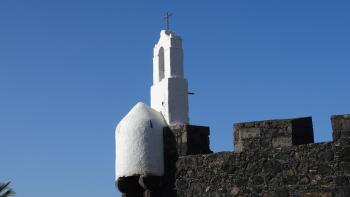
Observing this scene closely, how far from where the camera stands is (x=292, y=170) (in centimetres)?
937

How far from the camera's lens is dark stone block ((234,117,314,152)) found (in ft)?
31.8

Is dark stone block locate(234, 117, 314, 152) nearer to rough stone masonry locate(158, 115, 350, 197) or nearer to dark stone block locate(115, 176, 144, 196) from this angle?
rough stone masonry locate(158, 115, 350, 197)

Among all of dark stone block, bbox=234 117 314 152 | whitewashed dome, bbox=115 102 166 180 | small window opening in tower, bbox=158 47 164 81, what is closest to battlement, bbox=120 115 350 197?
dark stone block, bbox=234 117 314 152

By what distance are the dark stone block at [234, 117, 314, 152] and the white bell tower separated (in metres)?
1.77

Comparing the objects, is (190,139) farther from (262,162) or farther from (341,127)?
(341,127)

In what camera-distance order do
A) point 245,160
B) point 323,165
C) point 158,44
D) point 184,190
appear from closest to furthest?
point 323,165
point 245,160
point 184,190
point 158,44

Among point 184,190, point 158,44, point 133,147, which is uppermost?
point 158,44

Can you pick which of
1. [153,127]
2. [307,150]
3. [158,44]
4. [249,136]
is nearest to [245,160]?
[249,136]

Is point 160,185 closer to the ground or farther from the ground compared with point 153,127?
closer to the ground

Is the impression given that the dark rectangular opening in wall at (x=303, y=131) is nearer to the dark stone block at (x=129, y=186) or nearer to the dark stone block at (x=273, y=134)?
the dark stone block at (x=273, y=134)

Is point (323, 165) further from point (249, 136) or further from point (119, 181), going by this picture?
point (119, 181)

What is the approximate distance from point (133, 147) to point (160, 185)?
763mm

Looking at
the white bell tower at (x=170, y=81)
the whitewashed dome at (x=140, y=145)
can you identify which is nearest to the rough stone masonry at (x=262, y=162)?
the whitewashed dome at (x=140, y=145)

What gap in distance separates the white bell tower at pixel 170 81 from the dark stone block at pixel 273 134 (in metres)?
1.77
